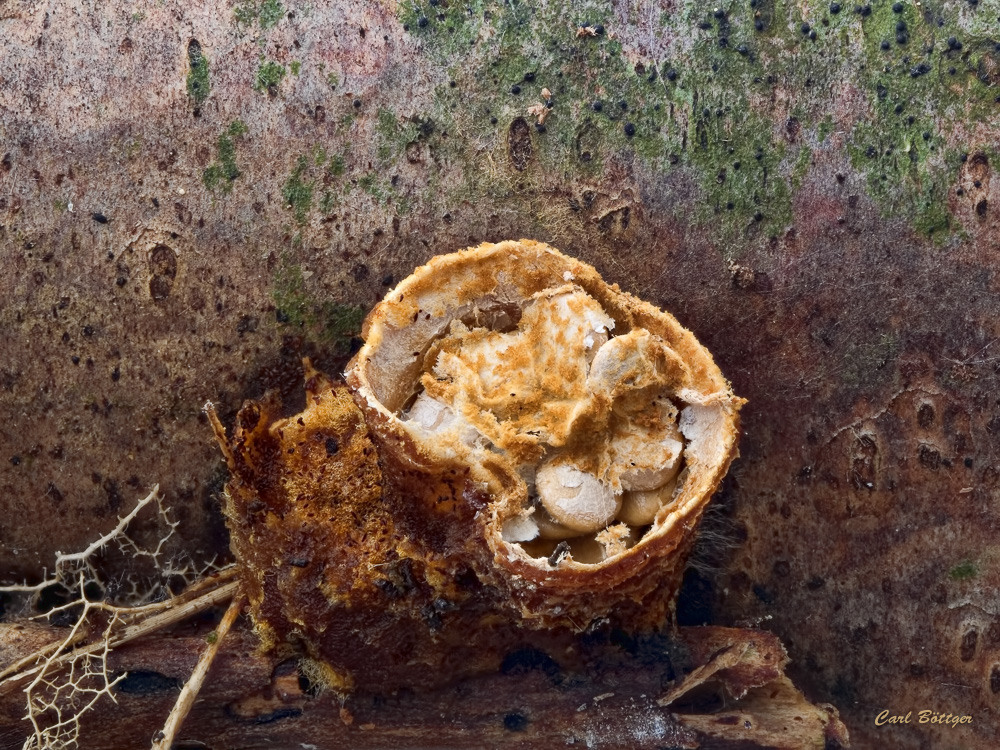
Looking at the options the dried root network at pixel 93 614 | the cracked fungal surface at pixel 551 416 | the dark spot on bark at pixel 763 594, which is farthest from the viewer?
the dark spot on bark at pixel 763 594

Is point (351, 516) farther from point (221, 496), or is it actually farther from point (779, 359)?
point (779, 359)

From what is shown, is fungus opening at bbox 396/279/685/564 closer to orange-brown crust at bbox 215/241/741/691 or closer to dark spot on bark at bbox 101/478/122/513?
orange-brown crust at bbox 215/241/741/691

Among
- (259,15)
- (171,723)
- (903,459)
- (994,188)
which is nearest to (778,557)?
(903,459)

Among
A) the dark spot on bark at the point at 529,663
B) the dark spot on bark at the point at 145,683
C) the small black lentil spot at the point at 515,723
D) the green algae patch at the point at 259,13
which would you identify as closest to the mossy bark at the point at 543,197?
the green algae patch at the point at 259,13

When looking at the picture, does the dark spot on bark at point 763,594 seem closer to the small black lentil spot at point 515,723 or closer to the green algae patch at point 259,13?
the small black lentil spot at point 515,723

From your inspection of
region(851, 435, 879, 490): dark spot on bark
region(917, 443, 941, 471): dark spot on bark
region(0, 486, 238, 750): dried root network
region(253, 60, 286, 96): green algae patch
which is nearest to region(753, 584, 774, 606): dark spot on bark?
region(851, 435, 879, 490): dark spot on bark
